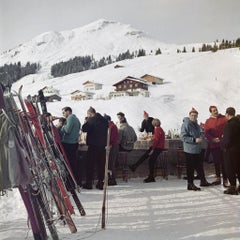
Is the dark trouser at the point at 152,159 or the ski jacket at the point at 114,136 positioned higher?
the ski jacket at the point at 114,136

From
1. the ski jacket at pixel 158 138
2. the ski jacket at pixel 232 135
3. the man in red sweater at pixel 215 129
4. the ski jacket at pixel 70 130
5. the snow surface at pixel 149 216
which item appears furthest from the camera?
the ski jacket at pixel 158 138

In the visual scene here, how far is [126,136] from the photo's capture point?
5.47 m

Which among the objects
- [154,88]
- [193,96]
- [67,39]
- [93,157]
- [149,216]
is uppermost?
[154,88]

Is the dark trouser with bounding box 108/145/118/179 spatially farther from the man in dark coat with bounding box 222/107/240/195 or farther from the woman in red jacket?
the man in dark coat with bounding box 222/107/240/195

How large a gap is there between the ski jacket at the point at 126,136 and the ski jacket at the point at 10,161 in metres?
3.16

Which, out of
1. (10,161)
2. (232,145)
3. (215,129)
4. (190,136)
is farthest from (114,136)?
(10,161)

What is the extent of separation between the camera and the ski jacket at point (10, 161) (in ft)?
7.43

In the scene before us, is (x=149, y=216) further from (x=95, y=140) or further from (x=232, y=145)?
(x=95, y=140)

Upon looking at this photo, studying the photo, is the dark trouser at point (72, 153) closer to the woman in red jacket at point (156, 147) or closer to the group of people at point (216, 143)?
the woman in red jacket at point (156, 147)

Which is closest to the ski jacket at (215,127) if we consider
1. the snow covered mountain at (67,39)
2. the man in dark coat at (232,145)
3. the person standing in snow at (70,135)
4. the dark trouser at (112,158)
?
the man in dark coat at (232,145)

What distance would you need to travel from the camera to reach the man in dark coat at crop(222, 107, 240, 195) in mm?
4152

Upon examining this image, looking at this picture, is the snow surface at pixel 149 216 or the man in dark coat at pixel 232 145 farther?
the man in dark coat at pixel 232 145

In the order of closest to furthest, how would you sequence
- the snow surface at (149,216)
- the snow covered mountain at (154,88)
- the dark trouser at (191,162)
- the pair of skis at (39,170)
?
the pair of skis at (39,170) < the snow surface at (149,216) < the dark trouser at (191,162) < the snow covered mountain at (154,88)

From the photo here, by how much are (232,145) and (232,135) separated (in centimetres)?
12
